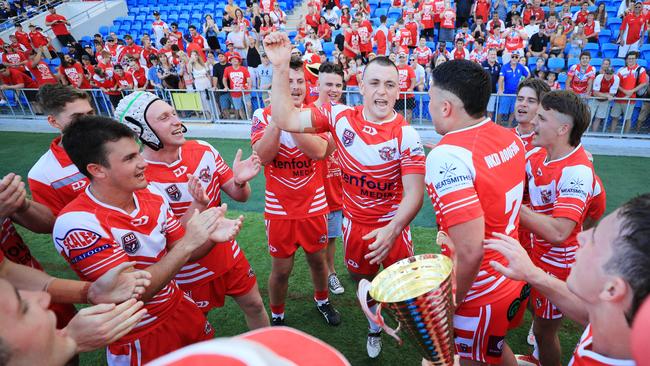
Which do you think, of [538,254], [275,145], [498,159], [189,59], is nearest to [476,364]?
[538,254]

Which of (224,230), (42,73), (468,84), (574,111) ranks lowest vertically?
(42,73)

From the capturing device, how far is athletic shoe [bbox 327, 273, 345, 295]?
4.53m

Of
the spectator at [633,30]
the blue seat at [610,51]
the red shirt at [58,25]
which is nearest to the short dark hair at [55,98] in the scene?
the spectator at [633,30]

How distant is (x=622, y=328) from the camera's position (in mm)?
1297

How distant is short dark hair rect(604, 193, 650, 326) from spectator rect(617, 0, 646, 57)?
39.1 ft

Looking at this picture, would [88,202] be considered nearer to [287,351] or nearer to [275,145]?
[275,145]

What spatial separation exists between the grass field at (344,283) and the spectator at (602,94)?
0.98 meters

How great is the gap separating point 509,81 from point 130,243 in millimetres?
9181

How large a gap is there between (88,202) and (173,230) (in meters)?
0.54

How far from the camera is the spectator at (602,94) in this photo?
821 cm

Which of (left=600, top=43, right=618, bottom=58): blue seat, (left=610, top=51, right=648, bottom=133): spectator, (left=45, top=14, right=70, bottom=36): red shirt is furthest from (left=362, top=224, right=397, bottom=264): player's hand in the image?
(left=45, top=14, right=70, bottom=36): red shirt

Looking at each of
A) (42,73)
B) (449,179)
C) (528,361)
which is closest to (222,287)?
(449,179)

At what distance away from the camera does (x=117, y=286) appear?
1997 mm

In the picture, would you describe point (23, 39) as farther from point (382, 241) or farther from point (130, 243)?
point (382, 241)
